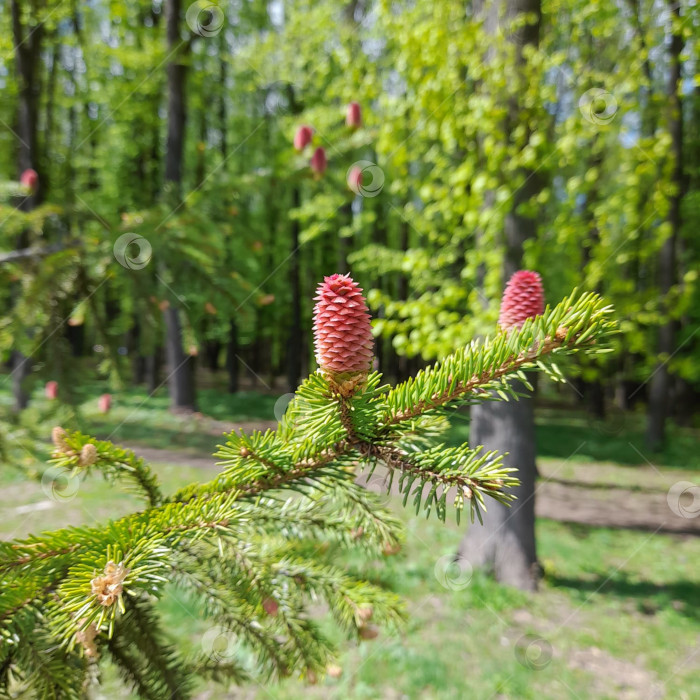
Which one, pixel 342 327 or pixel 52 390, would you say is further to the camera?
pixel 52 390

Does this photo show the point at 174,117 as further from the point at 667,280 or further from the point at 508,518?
the point at 667,280

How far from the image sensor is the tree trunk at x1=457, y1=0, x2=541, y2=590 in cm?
357

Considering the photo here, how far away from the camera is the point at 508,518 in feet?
14.1

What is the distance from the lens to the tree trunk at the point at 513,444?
3568 mm

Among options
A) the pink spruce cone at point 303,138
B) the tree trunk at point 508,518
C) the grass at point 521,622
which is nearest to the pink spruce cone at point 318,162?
the pink spruce cone at point 303,138

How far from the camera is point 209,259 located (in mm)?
2064

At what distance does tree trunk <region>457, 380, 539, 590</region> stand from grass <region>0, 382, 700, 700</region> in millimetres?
189

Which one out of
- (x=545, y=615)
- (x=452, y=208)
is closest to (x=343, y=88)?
(x=452, y=208)

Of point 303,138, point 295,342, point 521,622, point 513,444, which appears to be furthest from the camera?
point 521,622

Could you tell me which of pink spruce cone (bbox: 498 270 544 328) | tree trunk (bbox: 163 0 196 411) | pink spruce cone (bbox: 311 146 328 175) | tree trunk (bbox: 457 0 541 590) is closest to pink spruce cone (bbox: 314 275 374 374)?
pink spruce cone (bbox: 498 270 544 328)

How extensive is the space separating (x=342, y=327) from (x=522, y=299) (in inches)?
11.7

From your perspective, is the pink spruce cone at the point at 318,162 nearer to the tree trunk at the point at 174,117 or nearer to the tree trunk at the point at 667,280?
the tree trunk at the point at 174,117

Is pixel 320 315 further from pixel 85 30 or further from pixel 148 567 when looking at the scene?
pixel 85 30

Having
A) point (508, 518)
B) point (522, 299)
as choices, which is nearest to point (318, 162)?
point (522, 299)
